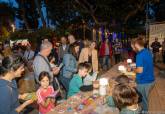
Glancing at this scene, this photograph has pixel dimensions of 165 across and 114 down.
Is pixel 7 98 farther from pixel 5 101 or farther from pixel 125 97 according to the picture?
pixel 125 97

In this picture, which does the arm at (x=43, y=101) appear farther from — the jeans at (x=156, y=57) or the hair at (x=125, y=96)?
the jeans at (x=156, y=57)

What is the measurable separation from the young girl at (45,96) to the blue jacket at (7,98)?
129 cm

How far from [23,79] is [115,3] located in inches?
981

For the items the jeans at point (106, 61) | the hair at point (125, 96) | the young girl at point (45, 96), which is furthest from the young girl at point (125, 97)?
the jeans at point (106, 61)

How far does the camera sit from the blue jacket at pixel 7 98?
3943 millimetres

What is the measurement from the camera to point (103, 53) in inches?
696

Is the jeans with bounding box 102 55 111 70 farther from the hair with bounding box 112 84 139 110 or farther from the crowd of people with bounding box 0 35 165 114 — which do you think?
the hair with bounding box 112 84 139 110

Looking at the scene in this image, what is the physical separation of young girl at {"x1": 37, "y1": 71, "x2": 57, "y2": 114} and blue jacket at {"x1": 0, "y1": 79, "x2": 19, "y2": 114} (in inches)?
50.9

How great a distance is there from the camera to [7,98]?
3980 millimetres

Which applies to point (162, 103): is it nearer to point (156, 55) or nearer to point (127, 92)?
point (127, 92)

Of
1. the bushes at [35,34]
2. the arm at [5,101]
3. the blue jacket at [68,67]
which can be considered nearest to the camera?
the arm at [5,101]

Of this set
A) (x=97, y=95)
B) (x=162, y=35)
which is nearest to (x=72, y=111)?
(x=97, y=95)

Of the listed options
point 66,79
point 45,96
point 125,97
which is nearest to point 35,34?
point 66,79

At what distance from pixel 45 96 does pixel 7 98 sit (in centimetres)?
160
